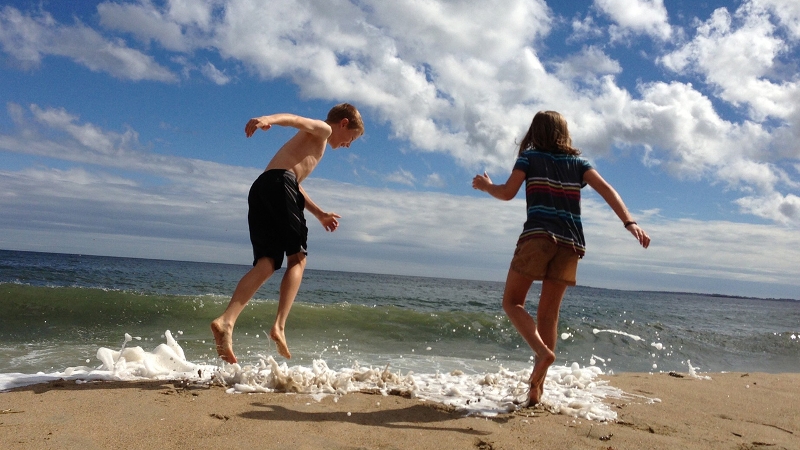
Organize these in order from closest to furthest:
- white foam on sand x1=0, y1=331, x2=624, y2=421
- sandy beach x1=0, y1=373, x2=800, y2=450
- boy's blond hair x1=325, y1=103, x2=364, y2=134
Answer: sandy beach x1=0, y1=373, x2=800, y2=450 < white foam on sand x1=0, y1=331, x2=624, y2=421 < boy's blond hair x1=325, y1=103, x2=364, y2=134

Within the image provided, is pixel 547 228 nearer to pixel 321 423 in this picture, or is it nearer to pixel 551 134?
pixel 551 134

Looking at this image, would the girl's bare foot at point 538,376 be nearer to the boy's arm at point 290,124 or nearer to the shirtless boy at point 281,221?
the shirtless boy at point 281,221

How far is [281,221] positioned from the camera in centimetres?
335

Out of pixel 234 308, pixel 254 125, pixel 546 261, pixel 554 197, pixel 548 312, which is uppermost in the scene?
pixel 254 125

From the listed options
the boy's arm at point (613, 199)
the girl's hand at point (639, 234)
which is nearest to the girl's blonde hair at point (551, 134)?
the boy's arm at point (613, 199)

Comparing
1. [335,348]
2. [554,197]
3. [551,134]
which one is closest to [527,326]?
[554,197]

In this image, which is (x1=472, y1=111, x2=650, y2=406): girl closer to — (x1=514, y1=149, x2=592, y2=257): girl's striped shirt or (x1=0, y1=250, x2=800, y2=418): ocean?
(x1=514, y1=149, x2=592, y2=257): girl's striped shirt

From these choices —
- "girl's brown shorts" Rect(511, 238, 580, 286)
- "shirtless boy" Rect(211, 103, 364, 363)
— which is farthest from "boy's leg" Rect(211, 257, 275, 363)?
"girl's brown shorts" Rect(511, 238, 580, 286)

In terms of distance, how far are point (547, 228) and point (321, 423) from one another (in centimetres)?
153

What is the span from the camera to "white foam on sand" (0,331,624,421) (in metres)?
3.04

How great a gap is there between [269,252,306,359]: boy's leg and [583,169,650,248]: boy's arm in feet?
5.99

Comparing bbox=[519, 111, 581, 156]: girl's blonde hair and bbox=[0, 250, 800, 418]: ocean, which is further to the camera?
bbox=[0, 250, 800, 418]: ocean

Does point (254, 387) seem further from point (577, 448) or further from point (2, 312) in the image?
point (2, 312)

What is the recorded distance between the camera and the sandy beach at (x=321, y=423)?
2.27 meters
